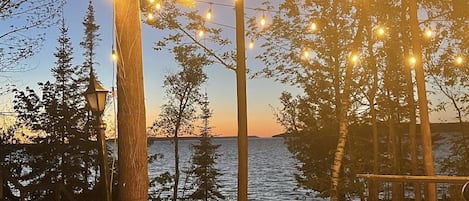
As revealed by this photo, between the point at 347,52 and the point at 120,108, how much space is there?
22.5ft

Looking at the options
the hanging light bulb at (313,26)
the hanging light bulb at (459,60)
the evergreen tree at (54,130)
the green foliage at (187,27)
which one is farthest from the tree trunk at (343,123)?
the evergreen tree at (54,130)

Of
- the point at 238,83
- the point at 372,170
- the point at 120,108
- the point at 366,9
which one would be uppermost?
the point at 366,9

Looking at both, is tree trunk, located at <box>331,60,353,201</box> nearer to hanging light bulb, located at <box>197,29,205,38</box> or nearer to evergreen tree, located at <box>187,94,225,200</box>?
hanging light bulb, located at <box>197,29,205,38</box>

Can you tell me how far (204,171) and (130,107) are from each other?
1969 cm

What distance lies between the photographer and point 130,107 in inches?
161

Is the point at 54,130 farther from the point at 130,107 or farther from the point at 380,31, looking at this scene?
the point at 130,107

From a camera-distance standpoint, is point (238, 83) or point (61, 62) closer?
point (238, 83)

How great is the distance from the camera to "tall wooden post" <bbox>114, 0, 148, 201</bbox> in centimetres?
407

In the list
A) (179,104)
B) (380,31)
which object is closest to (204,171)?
(179,104)

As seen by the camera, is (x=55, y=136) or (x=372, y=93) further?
(x=55, y=136)

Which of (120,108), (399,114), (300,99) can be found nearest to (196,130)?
(300,99)

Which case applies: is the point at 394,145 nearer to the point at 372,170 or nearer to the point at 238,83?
the point at 372,170

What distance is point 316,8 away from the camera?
10289mm

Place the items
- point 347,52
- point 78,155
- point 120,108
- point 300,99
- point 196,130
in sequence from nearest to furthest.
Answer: point 120,108
point 347,52
point 300,99
point 78,155
point 196,130
